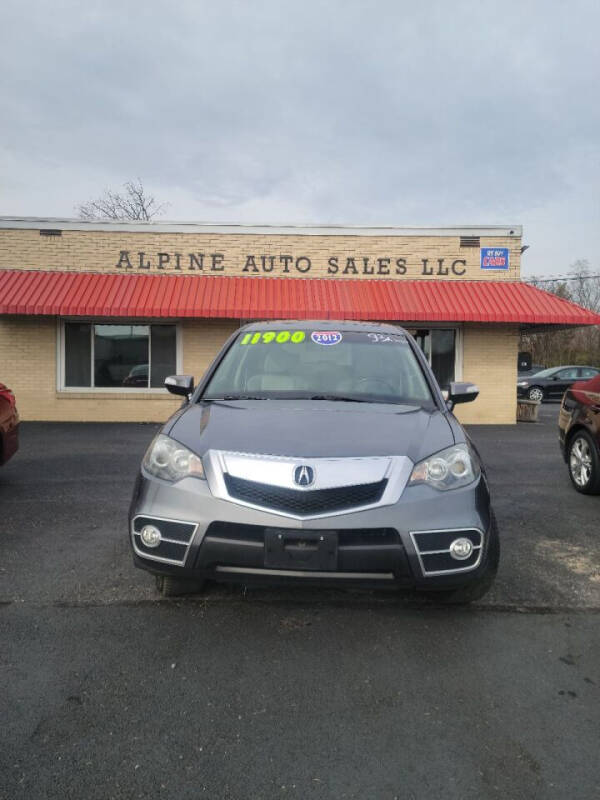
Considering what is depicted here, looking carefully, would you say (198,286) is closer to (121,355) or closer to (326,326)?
(121,355)

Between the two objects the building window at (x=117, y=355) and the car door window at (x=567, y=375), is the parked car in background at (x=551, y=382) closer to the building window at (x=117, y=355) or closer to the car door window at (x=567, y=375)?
the car door window at (x=567, y=375)

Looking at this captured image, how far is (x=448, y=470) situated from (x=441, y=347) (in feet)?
40.9

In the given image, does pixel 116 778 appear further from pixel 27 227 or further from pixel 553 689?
pixel 27 227

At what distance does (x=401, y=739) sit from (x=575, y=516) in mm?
4145

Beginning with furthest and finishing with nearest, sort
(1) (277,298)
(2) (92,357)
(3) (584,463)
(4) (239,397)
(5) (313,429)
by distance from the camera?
(2) (92,357)
(1) (277,298)
(3) (584,463)
(4) (239,397)
(5) (313,429)

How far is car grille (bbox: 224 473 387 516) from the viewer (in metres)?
2.75

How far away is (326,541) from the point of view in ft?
8.81

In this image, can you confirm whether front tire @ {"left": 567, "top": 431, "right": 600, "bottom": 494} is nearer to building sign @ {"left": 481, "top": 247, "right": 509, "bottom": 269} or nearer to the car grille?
the car grille

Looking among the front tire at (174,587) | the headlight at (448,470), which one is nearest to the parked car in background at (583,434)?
the headlight at (448,470)

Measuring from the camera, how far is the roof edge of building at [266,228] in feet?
47.2

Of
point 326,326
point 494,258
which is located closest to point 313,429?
point 326,326

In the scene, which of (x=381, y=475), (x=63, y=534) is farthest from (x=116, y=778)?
(x=63, y=534)

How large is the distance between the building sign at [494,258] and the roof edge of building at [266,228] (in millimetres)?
377

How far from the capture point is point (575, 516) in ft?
18.7
